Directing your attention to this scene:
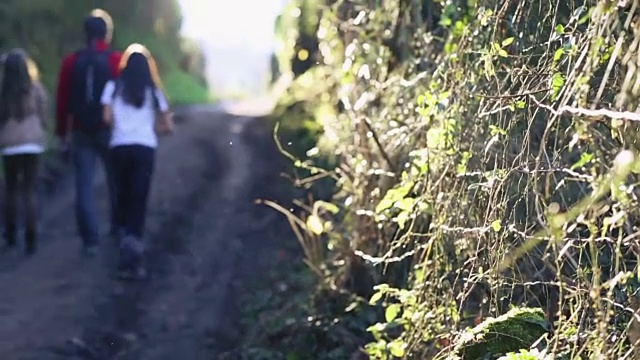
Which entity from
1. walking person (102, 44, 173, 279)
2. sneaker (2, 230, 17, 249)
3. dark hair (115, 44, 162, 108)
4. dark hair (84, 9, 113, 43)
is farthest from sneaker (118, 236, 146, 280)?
dark hair (84, 9, 113, 43)

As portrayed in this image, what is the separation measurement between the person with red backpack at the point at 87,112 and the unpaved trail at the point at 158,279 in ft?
1.43

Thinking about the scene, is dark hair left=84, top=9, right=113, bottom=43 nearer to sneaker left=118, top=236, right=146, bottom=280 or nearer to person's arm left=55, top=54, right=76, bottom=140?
person's arm left=55, top=54, right=76, bottom=140

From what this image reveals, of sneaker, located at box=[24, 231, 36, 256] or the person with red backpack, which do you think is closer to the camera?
the person with red backpack

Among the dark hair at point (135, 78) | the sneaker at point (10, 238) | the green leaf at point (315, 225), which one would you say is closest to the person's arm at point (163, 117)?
→ the dark hair at point (135, 78)

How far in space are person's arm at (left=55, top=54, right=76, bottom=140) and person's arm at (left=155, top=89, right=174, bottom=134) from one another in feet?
2.87

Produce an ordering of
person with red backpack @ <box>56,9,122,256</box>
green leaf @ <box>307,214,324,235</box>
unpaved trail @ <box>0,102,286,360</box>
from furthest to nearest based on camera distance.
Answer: person with red backpack @ <box>56,9,122,256</box>, unpaved trail @ <box>0,102,286,360</box>, green leaf @ <box>307,214,324,235</box>

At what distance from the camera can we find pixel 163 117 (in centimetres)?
749

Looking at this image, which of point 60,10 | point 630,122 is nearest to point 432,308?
point 630,122

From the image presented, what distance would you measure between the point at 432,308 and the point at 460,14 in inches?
69.4

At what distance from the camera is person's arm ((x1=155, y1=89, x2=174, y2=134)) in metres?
7.42

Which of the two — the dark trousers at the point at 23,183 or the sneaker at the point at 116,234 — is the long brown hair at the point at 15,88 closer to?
the dark trousers at the point at 23,183

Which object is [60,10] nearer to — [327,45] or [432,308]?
[327,45]

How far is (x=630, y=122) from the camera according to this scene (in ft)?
8.76

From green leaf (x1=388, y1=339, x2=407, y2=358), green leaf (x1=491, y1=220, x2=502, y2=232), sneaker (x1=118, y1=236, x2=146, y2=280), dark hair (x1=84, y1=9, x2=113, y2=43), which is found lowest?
sneaker (x1=118, y1=236, x2=146, y2=280)
